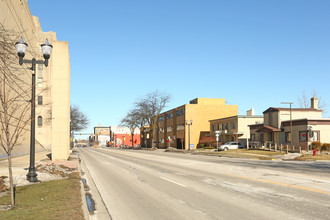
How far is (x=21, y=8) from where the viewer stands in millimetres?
40406

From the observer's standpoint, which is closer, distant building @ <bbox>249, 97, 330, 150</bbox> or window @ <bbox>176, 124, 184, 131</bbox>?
distant building @ <bbox>249, 97, 330, 150</bbox>

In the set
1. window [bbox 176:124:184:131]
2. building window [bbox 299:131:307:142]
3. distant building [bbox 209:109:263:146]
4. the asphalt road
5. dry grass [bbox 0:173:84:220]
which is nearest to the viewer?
dry grass [bbox 0:173:84:220]

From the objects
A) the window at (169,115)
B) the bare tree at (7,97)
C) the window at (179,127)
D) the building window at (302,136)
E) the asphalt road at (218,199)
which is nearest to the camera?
the asphalt road at (218,199)

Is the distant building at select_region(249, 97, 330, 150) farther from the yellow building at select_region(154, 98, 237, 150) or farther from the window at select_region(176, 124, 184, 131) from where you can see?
the window at select_region(176, 124, 184, 131)

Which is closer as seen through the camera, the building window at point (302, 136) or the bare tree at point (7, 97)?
the bare tree at point (7, 97)

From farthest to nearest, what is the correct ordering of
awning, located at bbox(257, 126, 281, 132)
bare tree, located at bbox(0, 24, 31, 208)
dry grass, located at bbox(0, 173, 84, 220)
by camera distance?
awning, located at bbox(257, 126, 281, 132) → bare tree, located at bbox(0, 24, 31, 208) → dry grass, located at bbox(0, 173, 84, 220)

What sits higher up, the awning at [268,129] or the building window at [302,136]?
the awning at [268,129]

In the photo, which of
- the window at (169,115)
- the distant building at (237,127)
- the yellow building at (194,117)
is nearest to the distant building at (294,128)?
the distant building at (237,127)

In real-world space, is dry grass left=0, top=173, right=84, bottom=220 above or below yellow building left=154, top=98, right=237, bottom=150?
below

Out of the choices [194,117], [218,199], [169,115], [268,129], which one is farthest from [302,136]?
[169,115]

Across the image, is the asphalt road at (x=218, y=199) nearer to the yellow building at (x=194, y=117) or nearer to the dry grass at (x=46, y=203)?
the dry grass at (x=46, y=203)

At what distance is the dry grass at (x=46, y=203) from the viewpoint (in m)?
7.08

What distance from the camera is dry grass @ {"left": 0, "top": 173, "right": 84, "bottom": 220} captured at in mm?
7078

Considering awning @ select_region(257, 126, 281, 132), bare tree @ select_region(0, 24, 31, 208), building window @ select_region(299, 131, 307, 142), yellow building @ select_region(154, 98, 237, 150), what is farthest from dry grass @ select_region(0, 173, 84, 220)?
yellow building @ select_region(154, 98, 237, 150)
